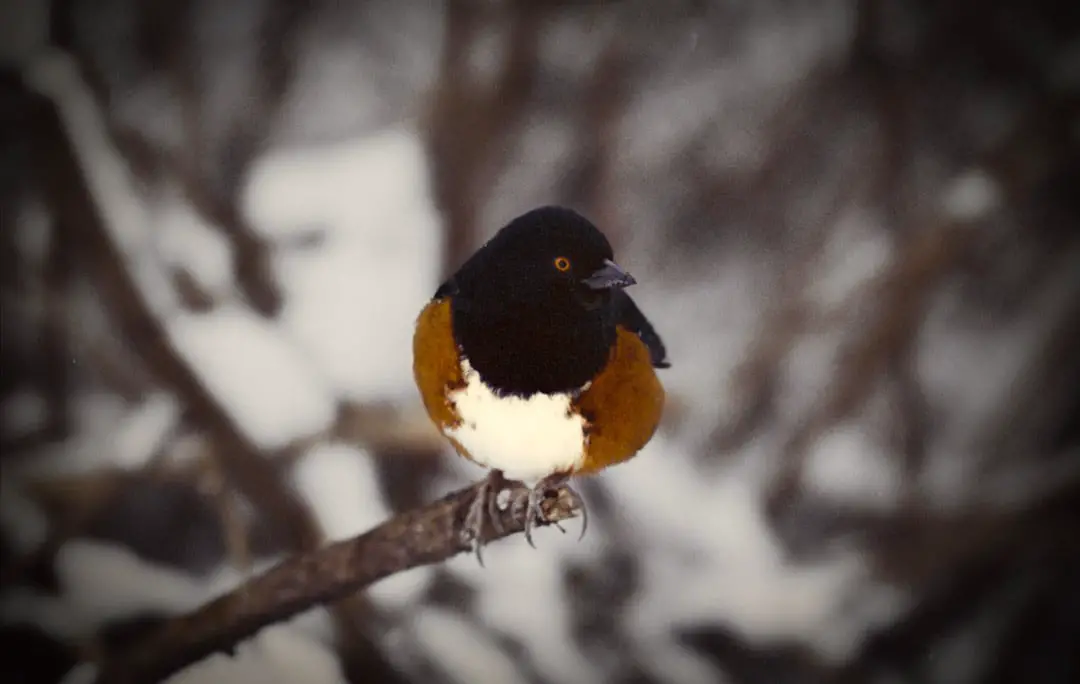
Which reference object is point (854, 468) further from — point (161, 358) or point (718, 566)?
point (161, 358)

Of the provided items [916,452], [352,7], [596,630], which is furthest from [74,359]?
[916,452]

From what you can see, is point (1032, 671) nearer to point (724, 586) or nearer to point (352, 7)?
point (724, 586)

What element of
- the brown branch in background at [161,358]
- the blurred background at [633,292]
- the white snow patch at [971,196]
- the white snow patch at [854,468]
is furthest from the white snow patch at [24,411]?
the white snow patch at [971,196]

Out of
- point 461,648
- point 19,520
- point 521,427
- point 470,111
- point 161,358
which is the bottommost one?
point 461,648

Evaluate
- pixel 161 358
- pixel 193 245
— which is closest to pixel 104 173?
pixel 193 245

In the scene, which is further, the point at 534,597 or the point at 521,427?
the point at 534,597
